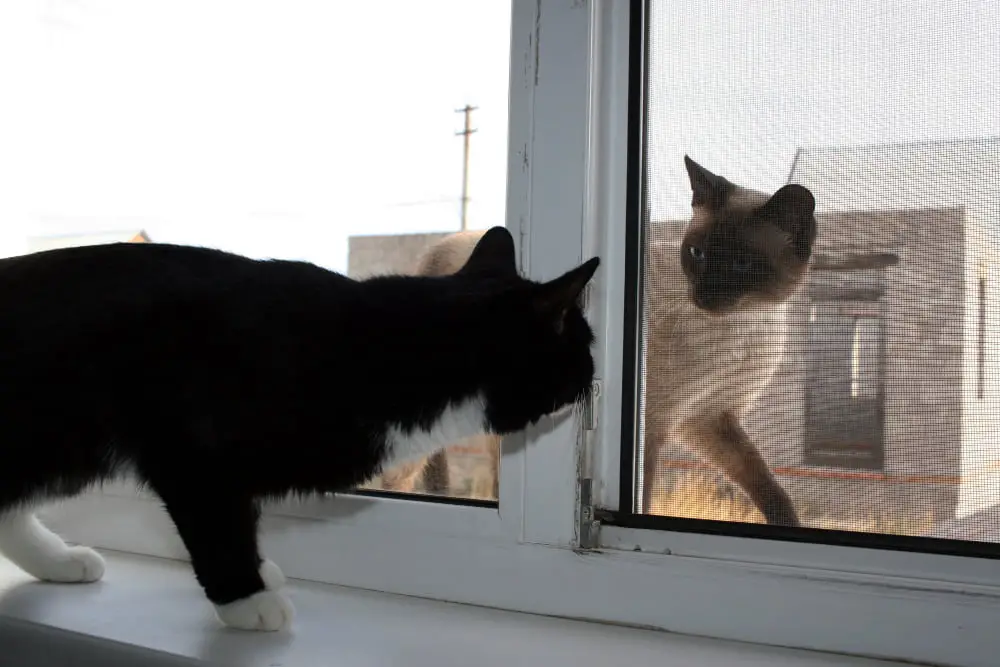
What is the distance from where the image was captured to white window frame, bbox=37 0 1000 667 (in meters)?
1.02

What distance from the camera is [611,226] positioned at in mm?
1197

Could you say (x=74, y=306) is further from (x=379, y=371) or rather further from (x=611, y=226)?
(x=611, y=226)

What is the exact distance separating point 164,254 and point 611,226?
654mm

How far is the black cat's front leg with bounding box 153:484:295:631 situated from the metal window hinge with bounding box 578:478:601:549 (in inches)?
17.1

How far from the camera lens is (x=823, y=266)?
105cm

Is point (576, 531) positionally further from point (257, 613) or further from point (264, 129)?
point (264, 129)

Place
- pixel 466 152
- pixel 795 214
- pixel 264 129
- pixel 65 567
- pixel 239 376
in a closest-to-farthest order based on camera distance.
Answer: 1. pixel 239 376
2. pixel 795 214
3. pixel 65 567
4. pixel 466 152
5. pixel 264 129

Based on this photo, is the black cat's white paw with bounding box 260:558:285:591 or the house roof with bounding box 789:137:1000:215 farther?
the black cat's white paw with bounding box 260:558:285:591

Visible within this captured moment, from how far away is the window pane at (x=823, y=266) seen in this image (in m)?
0.97

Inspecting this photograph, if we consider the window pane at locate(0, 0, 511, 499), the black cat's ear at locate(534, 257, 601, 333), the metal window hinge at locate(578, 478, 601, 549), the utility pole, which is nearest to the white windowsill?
the metal window hinge at locate(578, 478, 601, 549)

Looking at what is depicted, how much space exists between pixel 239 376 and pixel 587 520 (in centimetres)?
55

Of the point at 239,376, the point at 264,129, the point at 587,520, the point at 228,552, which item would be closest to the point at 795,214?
the point at 587,520

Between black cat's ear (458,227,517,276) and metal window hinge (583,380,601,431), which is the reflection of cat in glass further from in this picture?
black cat's ear (458,227,517,276)

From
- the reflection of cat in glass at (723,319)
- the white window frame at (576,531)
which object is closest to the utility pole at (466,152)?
the white window frame at (576,531)
